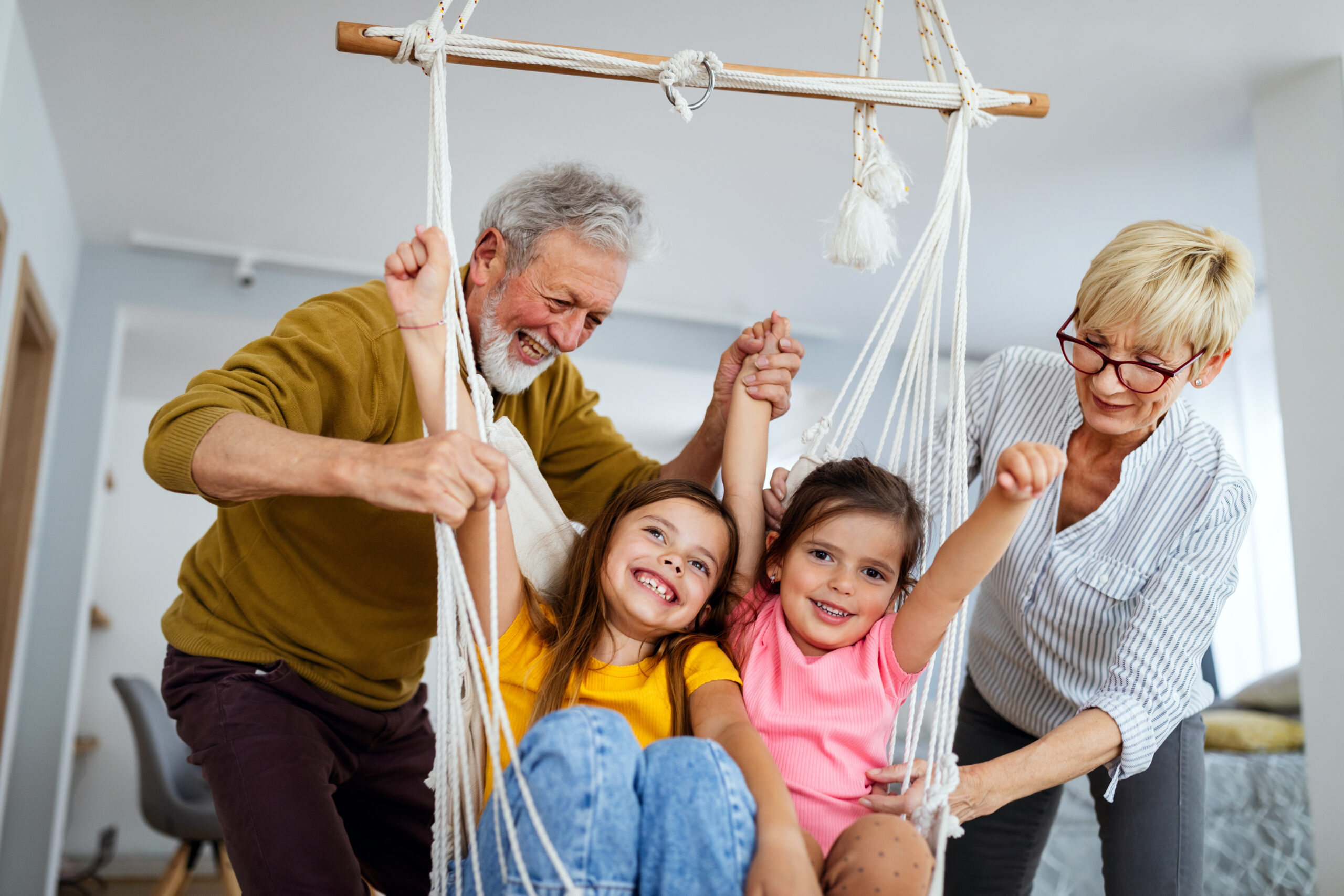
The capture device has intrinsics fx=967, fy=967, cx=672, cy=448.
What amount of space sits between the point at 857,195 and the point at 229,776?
112cm

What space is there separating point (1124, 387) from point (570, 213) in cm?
81

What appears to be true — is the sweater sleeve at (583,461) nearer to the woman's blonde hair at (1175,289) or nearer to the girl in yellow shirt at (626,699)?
the girl in yellow shirt at (626,699)

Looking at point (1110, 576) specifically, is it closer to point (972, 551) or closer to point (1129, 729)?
point (1129, 729)

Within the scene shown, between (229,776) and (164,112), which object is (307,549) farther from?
(164,112)

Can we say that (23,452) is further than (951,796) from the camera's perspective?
Yes

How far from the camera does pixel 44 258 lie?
3.01 m

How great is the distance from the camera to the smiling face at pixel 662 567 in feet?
4.20

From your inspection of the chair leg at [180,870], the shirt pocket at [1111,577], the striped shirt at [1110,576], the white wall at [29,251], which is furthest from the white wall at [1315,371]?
the chair leg at [180,870]

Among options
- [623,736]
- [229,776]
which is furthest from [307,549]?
[623,736]

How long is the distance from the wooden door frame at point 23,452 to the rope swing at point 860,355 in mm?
2159

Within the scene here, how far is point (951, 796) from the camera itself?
1100 mm

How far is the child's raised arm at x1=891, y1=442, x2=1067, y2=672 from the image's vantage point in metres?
0.95

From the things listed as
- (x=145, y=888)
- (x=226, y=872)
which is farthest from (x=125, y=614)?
(x=226, y=872)

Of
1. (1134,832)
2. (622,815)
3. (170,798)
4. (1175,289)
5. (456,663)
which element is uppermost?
(1175,289)
